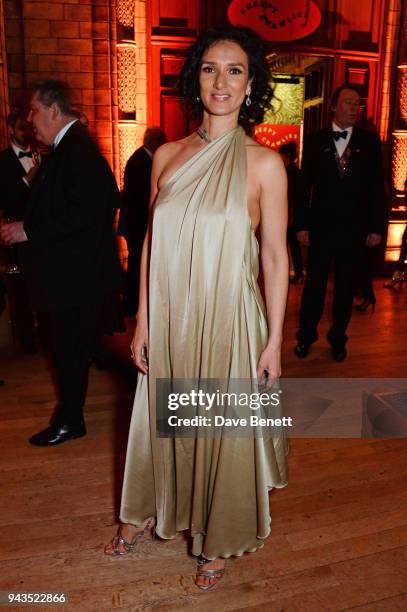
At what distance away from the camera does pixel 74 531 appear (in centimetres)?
211

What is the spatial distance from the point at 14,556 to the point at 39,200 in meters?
1.44

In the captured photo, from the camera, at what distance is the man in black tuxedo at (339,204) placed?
3889 mm

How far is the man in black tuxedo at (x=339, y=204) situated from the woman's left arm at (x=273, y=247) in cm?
233

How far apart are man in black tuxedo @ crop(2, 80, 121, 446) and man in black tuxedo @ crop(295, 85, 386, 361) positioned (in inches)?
67.7

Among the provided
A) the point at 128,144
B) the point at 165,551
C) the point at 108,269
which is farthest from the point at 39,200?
the point at 128,144

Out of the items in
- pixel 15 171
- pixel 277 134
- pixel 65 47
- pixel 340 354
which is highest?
pixel 65 47

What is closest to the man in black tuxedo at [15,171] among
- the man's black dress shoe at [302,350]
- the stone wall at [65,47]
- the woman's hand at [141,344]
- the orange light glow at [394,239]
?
the stone wall at [65,47]

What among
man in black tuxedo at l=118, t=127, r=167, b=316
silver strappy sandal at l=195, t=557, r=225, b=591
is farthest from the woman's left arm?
man in black tuxedo at l=118, t=127, r=167, b=316

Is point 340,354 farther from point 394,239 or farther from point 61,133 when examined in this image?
point 394,239

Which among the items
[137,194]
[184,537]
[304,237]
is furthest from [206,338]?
[137,194]

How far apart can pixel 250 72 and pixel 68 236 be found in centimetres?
121

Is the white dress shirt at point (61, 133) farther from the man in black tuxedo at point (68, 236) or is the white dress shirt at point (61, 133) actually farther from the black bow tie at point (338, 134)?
the black bow tie at point (338, 134)

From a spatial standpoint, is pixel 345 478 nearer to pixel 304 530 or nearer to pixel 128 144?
pixel 304 530

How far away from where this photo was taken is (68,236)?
2.54 meters
